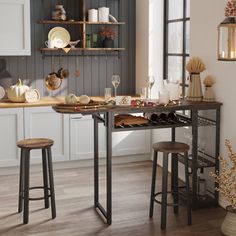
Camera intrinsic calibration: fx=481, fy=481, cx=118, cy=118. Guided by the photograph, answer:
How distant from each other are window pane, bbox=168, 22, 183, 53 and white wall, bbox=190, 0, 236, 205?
669mm

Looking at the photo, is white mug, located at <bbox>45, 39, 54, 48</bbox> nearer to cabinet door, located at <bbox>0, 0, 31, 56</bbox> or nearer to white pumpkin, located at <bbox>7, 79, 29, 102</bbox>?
cabinet door, located at <bbox>0, 0, 31, 56</bbox>

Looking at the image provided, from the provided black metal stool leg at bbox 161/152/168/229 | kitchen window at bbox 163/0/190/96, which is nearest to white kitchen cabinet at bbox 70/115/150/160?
kitchen window at bbox 163/0/190/96

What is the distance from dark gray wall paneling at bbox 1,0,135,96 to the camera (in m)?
5.68

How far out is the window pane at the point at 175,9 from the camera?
209 inches

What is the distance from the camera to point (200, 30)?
4.50 meters

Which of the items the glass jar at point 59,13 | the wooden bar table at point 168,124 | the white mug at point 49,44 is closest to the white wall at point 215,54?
the wooden bar table at point 168,124

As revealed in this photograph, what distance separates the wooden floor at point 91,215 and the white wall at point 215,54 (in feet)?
1.76

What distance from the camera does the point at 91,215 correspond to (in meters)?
4.11

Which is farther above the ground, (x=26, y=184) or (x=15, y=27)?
(x=15, y=27)

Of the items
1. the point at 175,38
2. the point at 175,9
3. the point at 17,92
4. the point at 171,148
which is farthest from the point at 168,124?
the point at 17,92

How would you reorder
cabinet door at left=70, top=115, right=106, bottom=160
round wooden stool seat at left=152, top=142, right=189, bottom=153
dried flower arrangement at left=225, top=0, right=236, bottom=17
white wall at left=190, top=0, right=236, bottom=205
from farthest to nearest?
cabinet door at left=70, top=115, right=106, bottom=160, white wall at left=190, top=0, right=236, bottom=205, round wooden stool seat at left=152, top=142, right=189, bottom=153, dried flower arrangement at left=225, top=0, right=236, bottom=17

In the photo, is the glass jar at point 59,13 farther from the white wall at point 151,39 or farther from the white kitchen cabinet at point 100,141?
the white kitchen cabinet at point 100,141

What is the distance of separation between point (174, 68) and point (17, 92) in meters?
1.80

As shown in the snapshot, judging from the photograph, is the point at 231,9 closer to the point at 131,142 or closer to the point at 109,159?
the point at 109,159
